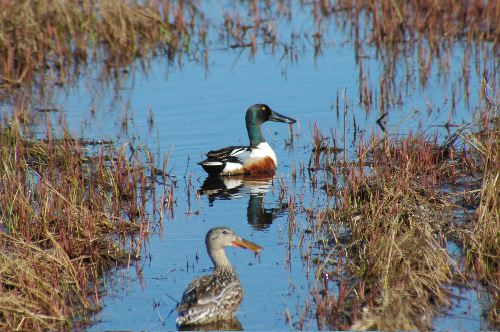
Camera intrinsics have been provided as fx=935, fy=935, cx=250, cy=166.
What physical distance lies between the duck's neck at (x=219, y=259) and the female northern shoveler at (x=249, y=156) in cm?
313

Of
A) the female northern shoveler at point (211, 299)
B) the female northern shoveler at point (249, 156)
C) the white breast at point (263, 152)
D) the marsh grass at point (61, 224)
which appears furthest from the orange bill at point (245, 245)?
the white breast at point (263, 152)

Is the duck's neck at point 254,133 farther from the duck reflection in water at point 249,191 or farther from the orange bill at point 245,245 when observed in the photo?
the orange bill at point 245,245

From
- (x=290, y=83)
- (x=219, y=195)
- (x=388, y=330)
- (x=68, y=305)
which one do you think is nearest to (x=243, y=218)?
(x=219, y=195)

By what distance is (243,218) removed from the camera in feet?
25.7

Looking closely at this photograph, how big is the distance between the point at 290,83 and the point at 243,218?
4.51 m

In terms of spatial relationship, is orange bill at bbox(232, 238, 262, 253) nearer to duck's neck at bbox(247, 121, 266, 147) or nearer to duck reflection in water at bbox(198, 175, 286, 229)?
duck reflection in water at bbox(198, 175, 286, 229)

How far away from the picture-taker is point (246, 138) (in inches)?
419

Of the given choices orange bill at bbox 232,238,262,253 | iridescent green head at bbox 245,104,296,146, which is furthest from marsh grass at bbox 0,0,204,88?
orange bill at bbox 232,238,262,253

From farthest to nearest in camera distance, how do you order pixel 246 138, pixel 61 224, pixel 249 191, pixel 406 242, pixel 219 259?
pixel 246 138
pixel 249 191
pixel 61 224
pixel 219 259
pixel 406 242

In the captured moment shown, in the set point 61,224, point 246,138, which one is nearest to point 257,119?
point 246,138

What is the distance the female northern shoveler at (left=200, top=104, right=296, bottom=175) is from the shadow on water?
3768 mm

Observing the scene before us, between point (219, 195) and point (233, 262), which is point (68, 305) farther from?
point (219, 195)

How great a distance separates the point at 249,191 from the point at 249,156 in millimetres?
680

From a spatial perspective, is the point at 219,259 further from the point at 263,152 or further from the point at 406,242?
the point at 263,152
